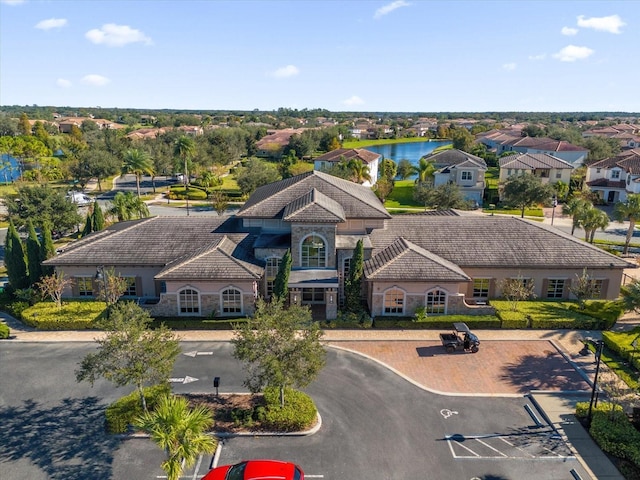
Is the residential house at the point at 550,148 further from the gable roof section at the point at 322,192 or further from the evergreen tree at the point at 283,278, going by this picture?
the evergreen tree at the point at 283,278

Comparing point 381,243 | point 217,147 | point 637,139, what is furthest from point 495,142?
point 381,243

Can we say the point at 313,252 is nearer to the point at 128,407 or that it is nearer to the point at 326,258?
the point at 326,258

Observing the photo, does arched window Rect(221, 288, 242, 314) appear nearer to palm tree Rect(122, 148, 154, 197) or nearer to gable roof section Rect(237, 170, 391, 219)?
gable roof section Rect(237, 170, 391, 219)

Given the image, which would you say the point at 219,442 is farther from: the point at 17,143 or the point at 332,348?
the point at 17,143

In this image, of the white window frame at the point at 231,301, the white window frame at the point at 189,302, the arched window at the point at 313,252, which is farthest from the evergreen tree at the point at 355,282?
the white window frame at the point at 189,302

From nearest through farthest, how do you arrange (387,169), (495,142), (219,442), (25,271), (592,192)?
(219,442)
(25,271)
(592,192)
(387,169)
(495,142)

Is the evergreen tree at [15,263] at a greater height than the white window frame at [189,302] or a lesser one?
greater

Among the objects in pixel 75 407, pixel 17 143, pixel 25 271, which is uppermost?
pixel 17 143
